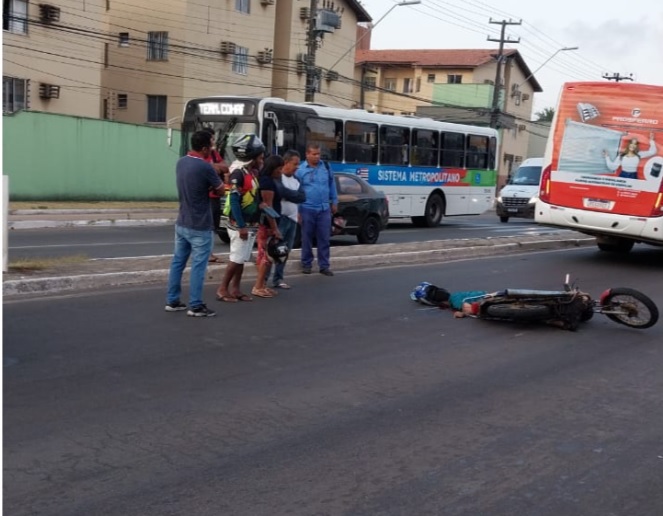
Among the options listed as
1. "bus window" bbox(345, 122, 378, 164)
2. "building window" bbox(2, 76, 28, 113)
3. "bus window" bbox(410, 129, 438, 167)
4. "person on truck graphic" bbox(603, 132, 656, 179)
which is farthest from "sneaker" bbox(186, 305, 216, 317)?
"building window" bbox(2, 76, 28, 113)

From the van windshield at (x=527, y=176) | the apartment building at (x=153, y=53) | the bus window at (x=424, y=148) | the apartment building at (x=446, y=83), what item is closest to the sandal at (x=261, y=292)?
the bus window at (x=424, y=148)

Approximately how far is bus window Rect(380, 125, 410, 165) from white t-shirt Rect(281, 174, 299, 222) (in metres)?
11.7

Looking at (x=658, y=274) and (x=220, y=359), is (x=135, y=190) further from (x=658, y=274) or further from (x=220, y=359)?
(x=220, y=359)

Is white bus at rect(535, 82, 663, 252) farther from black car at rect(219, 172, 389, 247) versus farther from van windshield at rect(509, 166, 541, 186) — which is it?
van windshield at rect(509, 166, 541, 186)

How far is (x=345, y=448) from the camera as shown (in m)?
4.82

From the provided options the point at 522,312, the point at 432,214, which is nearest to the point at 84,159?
the point at 432,214

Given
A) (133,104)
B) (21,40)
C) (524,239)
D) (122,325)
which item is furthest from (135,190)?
(122,325)

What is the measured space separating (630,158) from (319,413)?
34.5 feet

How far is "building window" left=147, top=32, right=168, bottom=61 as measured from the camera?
125 feet

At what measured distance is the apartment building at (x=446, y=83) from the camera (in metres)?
59.4

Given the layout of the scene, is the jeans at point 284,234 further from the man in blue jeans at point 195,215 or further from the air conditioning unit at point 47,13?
the air conditioning unit at point 47,13

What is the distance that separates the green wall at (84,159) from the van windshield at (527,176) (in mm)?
12280

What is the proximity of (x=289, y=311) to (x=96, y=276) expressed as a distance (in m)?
2.46

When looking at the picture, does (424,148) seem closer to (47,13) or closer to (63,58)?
(63,58)
